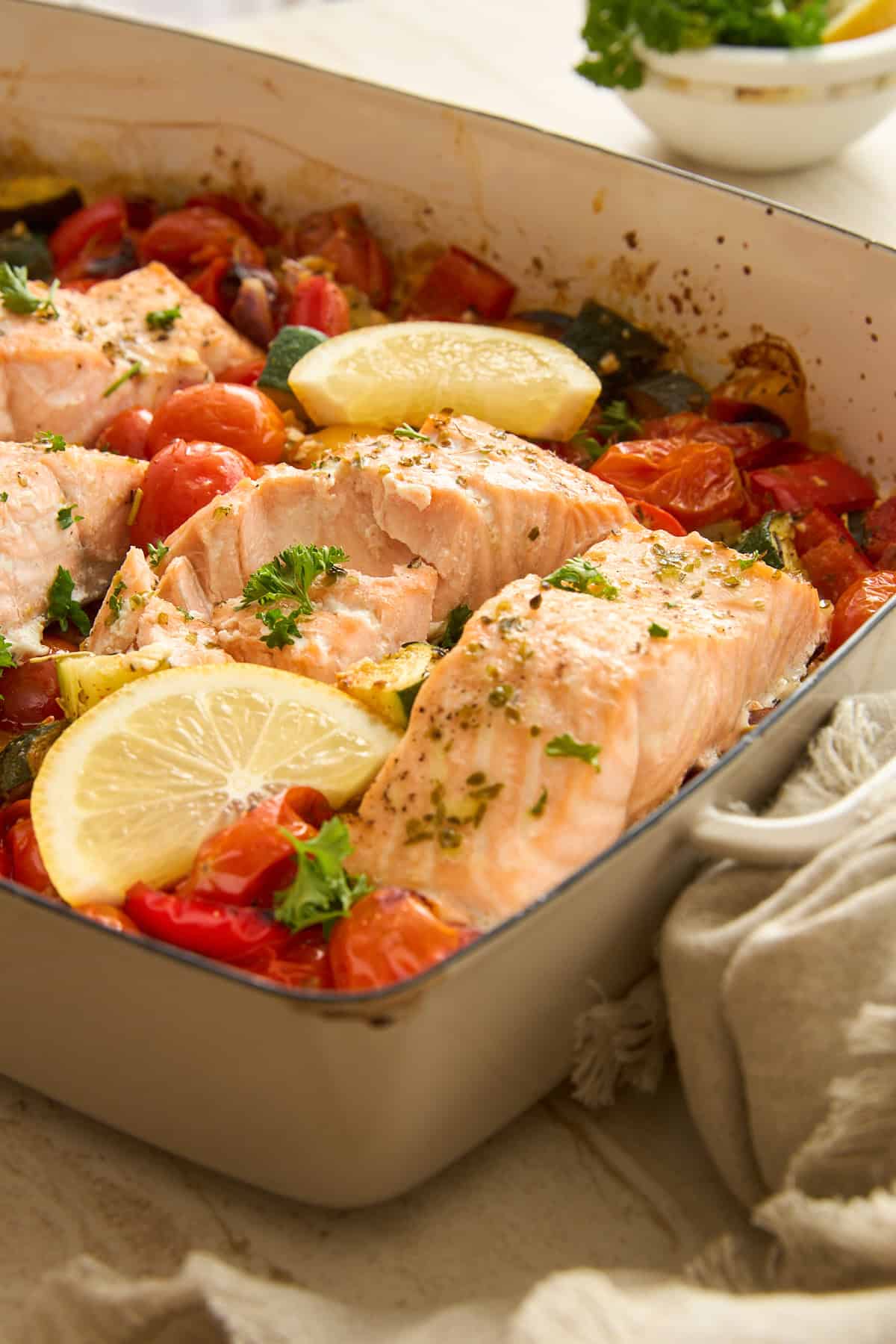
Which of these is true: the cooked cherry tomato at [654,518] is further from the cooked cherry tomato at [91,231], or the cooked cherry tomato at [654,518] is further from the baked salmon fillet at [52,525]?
the cooked cherry tomato at [91,231]

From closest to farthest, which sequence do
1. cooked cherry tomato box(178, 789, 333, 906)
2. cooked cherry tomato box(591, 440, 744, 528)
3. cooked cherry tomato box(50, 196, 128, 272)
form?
cooked cherry tomato box(178, 789, 333, 906) < cooked cherry tomato box(591, 440, 744, 528) < cooked cherry tomato box(50, 196, 128, 272)

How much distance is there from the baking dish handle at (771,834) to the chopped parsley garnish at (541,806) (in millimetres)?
230

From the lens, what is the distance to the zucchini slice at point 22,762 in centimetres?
267

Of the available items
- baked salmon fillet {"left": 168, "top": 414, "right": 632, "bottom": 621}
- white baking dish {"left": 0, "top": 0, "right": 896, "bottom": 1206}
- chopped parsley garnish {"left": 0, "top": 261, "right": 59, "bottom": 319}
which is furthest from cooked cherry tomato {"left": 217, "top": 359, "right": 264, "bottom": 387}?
baked salmon fillet {"left": 168, "top": 414, "right": 632, "bottom": 621}

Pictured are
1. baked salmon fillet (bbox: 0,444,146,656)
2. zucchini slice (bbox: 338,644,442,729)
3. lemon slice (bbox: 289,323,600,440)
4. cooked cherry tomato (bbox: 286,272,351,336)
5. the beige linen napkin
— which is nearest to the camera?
the beige linen napkin

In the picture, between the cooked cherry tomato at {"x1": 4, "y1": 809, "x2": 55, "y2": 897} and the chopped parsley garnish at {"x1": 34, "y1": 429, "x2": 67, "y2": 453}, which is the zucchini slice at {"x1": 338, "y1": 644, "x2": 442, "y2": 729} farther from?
the chopped parsley garnish at {"x1": 34, "y1": 429, "x2": 67, "y2": 453}

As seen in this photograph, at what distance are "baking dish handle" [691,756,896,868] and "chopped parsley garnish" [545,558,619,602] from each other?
52cm

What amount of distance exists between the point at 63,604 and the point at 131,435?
1.88 feet

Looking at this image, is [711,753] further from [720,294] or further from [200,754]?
[720,294]

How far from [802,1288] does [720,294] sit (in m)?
2.33

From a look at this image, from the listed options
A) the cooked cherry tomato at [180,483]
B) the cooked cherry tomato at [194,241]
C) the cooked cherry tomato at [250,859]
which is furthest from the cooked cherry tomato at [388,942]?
the cooked cherry tomato at [194,241]

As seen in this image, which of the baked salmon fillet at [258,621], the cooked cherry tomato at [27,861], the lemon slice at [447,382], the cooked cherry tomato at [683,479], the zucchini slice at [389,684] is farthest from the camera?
the lemon slice at [447,382]

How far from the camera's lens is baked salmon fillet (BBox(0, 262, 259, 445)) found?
3451 mm

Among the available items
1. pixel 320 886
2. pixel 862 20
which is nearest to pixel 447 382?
pixel 320 886
